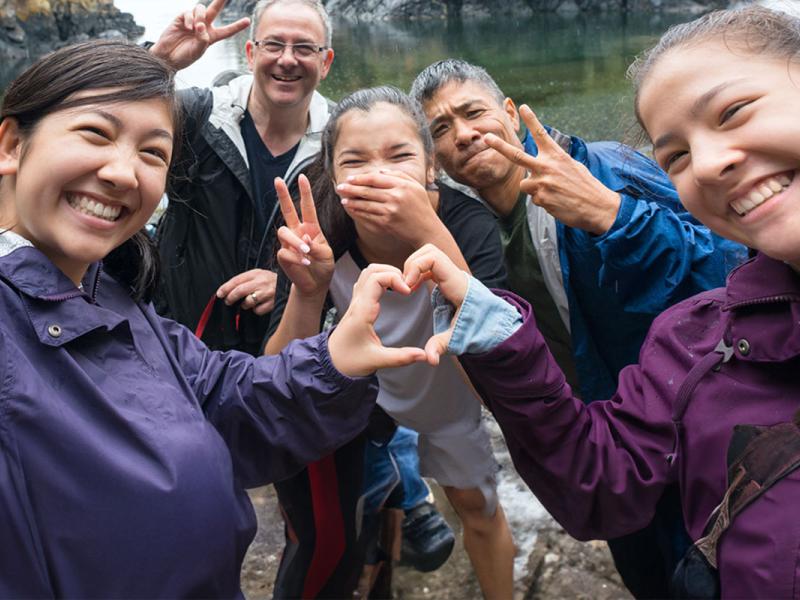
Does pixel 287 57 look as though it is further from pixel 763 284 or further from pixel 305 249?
pixel 763 284

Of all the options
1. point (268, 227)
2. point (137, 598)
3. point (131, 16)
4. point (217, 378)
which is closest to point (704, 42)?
point (217, 378)

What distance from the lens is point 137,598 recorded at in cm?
137

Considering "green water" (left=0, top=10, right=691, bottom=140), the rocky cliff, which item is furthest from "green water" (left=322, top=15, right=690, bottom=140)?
the rocky cliff

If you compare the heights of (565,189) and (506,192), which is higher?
(565,189)

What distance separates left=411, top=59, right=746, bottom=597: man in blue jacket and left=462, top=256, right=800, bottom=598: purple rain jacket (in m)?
0.49

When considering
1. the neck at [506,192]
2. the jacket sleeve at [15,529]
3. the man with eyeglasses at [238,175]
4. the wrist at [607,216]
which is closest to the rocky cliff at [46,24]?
the man with eyeglasses at [238,175]

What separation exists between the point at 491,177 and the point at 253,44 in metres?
1.43

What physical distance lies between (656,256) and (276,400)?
110 centimetres

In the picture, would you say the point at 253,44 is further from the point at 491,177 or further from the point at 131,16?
the point at 131,16

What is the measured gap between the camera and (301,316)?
7.38 feet

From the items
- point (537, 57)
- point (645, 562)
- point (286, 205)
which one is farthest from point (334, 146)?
point (537, 57)

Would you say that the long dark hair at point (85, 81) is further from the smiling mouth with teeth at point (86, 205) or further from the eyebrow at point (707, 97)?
the eyebrow at point (707, 97)

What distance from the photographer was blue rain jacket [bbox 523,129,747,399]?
6.76 ft

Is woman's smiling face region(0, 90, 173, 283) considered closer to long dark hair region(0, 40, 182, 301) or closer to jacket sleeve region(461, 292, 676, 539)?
long dark hair region(0, 40, 182, 301)
